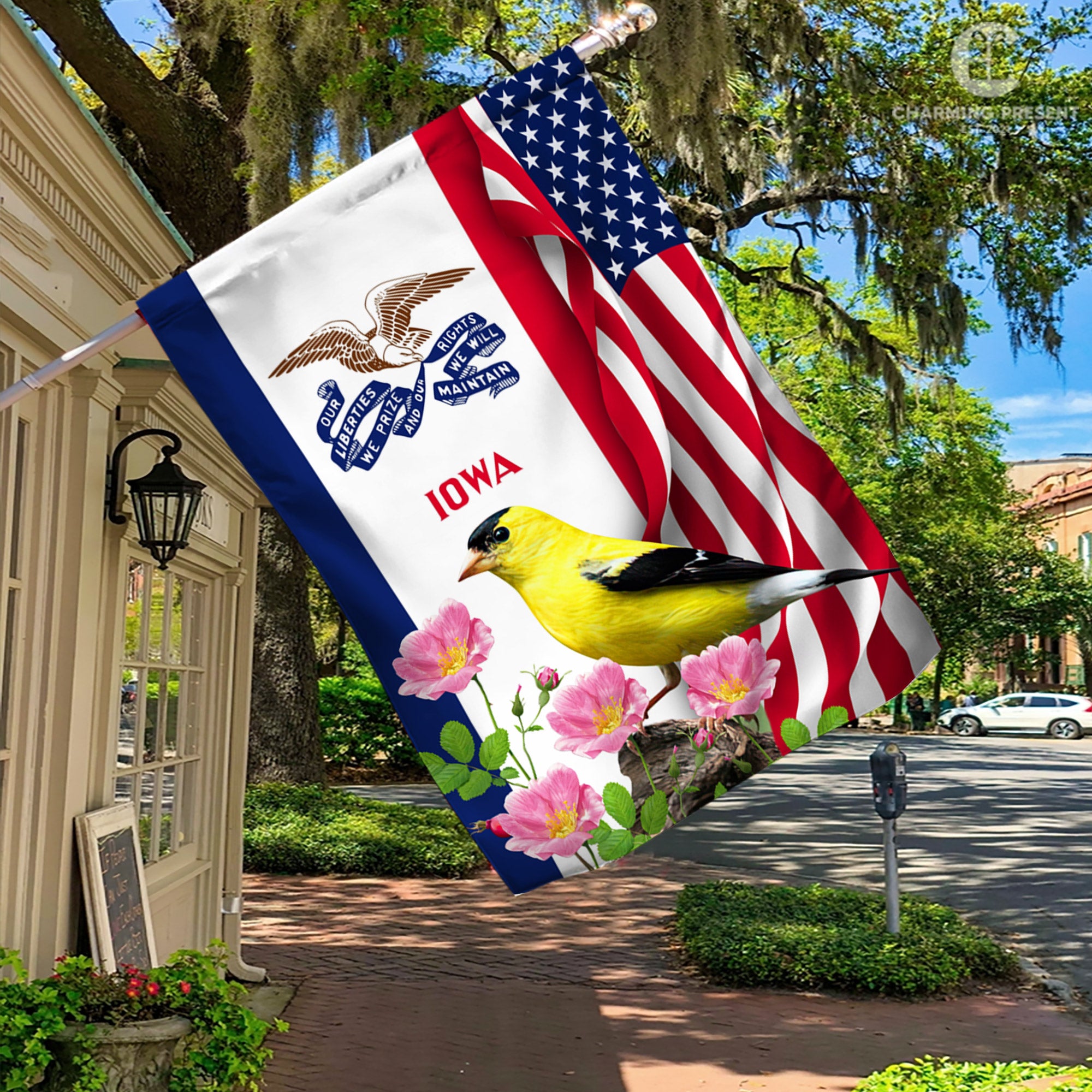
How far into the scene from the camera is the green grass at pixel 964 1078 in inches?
163

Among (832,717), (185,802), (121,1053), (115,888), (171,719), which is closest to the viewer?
(832,717)

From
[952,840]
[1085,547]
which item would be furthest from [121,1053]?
[1085,547]

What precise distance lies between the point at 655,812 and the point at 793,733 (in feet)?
1.48

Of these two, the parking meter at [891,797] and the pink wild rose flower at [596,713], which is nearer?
the pink wild rose flower at [596,713]

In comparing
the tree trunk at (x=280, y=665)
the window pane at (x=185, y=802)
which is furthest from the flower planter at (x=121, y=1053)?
the tree trunk at (x=280, y=665)

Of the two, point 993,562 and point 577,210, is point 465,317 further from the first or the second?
point 993,562

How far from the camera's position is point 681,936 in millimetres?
9305

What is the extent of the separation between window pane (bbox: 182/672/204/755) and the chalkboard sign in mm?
1325

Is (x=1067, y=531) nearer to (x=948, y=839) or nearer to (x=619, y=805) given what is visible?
(x=948, y=839)

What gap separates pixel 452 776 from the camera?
294 centimetres

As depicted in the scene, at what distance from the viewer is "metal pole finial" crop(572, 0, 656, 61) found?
3.12 m

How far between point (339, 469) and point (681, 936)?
7101mm

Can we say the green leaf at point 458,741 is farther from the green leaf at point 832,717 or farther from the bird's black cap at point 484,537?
the green leaf at point 832,717

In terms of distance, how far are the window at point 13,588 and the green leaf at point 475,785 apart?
6.27 feet
